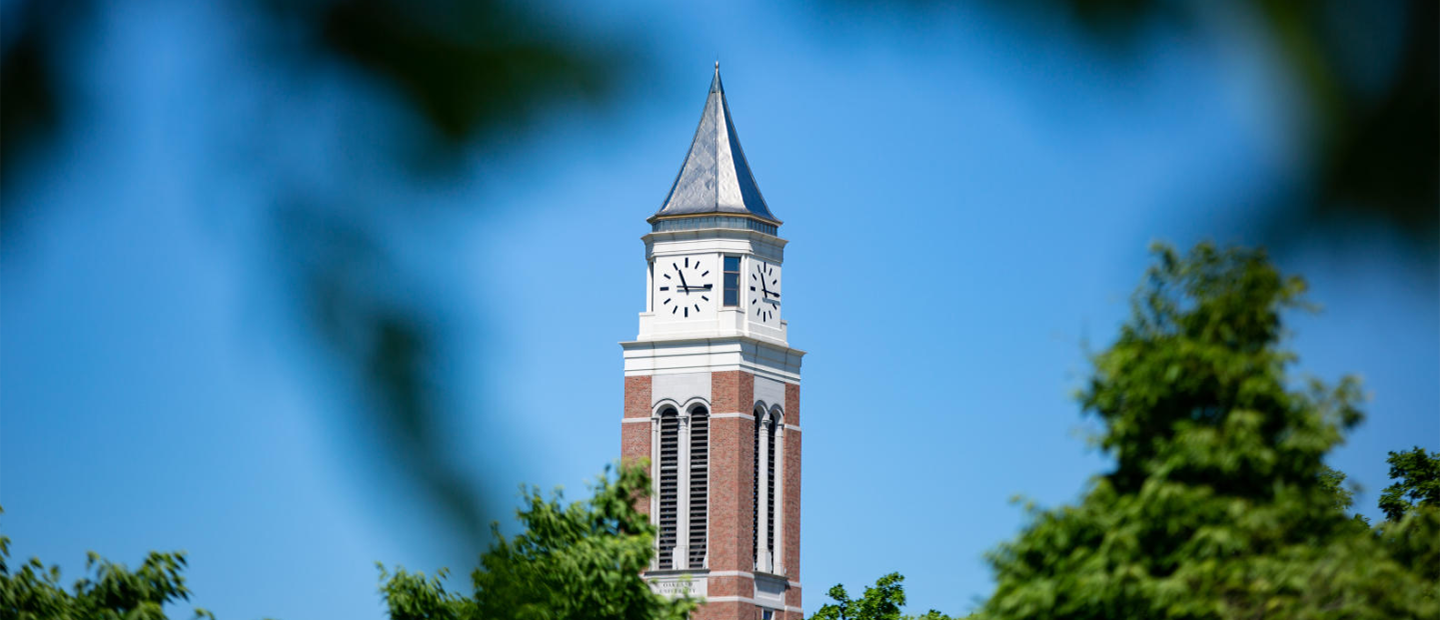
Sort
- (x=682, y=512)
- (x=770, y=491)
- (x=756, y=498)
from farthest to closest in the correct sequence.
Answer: (x=770, y=491), (x=756, y=498), (x=682, y=512)

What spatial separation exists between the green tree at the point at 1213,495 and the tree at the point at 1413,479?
25.3 meters

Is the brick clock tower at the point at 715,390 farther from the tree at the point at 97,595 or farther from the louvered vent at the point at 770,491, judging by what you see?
the tree at the point at 97,595

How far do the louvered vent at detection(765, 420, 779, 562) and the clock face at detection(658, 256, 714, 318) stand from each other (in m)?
6.02

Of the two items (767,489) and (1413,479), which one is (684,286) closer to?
(767,489)

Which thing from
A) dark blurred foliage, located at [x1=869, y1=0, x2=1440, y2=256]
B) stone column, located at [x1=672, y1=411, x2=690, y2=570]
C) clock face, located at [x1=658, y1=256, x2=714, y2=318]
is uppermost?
clock face, located at [x1=658, y1=256, x2=714, y2=318]

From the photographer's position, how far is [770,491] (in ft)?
234

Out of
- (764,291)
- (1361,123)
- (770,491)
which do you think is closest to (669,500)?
(770,491)

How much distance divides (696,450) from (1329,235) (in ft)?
222

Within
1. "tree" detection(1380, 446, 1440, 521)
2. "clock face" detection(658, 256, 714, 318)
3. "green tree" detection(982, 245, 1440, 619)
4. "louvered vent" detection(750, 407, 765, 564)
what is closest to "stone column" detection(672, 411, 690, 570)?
"louvered vent" detection(750, 407, 765, 564)

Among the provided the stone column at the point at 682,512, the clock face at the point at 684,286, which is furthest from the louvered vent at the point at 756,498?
the clock face at the point at 684,286

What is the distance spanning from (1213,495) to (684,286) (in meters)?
59.2

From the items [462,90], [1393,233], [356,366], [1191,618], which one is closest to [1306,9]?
[1393,233]

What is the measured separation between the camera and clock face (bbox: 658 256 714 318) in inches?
2719

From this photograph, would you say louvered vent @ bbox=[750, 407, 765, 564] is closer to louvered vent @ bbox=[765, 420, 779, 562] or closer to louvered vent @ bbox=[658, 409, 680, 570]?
→ louvered vent @ bbox=[765, 420, 779, 562]
